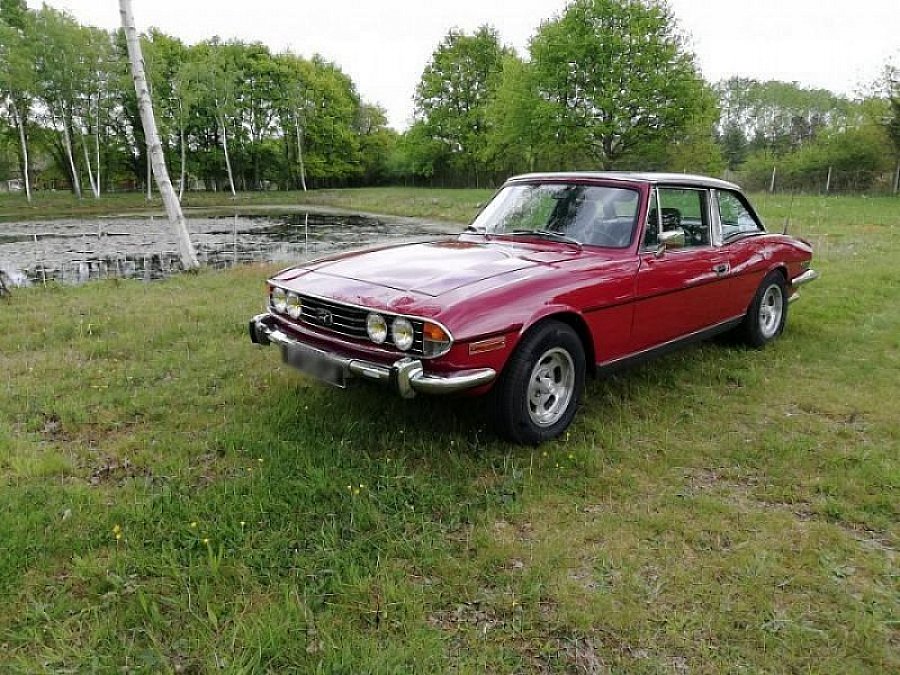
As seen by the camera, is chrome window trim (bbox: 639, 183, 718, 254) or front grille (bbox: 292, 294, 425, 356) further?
chrome window trim (bbox: 639, 183, 718, 254)

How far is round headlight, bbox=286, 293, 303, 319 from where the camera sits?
12.7ft

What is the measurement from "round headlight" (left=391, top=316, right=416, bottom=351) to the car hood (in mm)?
223

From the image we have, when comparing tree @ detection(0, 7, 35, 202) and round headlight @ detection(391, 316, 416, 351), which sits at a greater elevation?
tree @ detection(0, 7, 35, 202)

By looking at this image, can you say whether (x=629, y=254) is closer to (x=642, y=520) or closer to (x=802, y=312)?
(x=642, y=520)

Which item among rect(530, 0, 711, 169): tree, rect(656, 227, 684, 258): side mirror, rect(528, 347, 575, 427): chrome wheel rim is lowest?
rect(528, 347, 575, 427): chrome wheel rim

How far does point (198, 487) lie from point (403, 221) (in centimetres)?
2474

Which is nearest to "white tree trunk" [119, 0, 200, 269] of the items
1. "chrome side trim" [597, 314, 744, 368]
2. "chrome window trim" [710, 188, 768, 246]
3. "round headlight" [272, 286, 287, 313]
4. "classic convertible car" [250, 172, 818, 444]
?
"round headlight" [272, 286, 287, 313]

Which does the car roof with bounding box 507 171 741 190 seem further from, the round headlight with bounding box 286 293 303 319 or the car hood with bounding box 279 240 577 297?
the round headlight with bounding box 286 293 303 319

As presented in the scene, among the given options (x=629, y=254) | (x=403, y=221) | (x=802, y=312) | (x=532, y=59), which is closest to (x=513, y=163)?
(x=532, y=59)

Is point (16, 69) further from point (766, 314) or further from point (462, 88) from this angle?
point (766, 314)

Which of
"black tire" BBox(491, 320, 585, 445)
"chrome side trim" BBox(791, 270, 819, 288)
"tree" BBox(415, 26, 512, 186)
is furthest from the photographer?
"tree" BBox(415, 26, 512, 186)

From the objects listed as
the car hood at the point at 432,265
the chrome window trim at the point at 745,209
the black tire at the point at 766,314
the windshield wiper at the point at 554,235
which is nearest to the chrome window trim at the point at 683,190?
the chrome window trim at the point at 745,209

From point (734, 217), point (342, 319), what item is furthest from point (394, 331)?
point (734, 217)

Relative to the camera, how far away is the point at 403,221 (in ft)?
89.3
